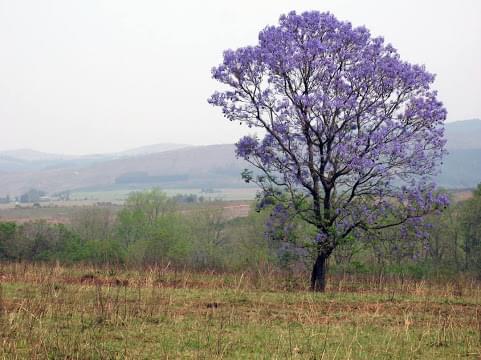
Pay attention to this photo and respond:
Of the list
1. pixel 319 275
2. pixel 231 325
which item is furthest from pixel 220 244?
pixel 231 325

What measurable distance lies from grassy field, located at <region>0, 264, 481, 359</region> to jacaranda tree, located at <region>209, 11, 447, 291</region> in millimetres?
3522

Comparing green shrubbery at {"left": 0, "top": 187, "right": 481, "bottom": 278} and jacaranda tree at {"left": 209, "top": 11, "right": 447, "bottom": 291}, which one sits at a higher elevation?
jacaranda tree at {"left": 209, "top": 11, "right": 447, "bottom": 291}

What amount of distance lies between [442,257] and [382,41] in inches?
1904

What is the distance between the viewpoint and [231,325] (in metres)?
13.3

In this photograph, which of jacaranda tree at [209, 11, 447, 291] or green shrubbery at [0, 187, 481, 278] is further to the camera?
green shrubbery at [0, 187, 481, 278]

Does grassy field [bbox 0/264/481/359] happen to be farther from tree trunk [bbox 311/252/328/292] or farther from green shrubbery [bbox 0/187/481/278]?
green shrubbery [bbox 0/187/481/278]

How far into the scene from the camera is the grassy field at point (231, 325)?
34.4 feet

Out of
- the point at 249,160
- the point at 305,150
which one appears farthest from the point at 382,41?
the point at 249,160

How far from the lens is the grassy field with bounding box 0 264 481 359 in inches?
413

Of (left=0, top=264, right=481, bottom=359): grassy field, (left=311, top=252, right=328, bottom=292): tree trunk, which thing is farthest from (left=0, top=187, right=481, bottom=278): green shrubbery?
(left=0, top=264, right=481, bottom=359): grassy field

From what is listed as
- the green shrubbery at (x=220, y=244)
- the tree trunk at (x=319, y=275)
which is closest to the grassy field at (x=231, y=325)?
the tree trunk at (x=319, y=275)

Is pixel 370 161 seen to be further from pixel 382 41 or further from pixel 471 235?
pixel 471 235

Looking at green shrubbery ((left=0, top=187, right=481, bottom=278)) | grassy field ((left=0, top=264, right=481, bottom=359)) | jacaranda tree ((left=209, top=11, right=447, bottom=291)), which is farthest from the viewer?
green shrubbery ((left=0, top=187, right=481, bottom=278))

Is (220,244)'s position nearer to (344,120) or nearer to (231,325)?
(344,120)
